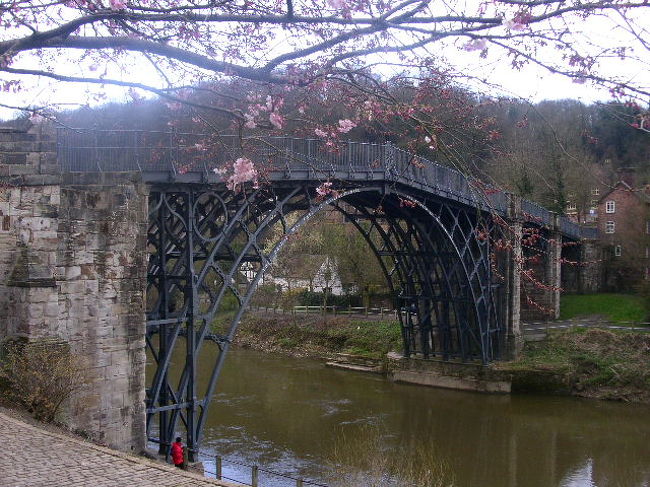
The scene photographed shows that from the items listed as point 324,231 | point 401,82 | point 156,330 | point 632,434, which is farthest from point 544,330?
point 401,82

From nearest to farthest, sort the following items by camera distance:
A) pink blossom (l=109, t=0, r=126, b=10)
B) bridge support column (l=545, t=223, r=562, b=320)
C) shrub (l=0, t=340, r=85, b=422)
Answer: pink blossom (l=109, t=0, r=126, b=10), shrub (l=0, t=340, r=85, b=422), bridge support column (l=545, t=223, r=562, b=320)

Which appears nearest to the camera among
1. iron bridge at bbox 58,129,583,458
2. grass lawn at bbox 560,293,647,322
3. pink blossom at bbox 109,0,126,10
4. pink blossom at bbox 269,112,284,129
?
pink blossom at bbox 109,0,126,10

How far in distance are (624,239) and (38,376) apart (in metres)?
35.6

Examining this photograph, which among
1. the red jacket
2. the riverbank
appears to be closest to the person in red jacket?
the red jacket

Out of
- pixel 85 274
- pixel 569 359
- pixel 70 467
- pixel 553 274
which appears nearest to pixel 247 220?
pixel 85 274

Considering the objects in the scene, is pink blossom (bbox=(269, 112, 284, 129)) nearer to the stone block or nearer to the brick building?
the stone block

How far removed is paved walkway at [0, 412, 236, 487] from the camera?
6.68 m

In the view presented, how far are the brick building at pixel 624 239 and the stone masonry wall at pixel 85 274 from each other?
85.9 feet

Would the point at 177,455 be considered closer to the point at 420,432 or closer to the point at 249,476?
the point at 249,476

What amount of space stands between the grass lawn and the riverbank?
5684 mm

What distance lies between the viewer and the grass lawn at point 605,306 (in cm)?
3528

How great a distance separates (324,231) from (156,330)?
24821 millimetres

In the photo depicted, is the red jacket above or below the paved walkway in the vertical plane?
below

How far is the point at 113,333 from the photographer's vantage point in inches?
438
